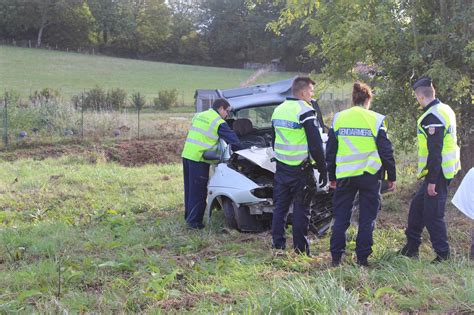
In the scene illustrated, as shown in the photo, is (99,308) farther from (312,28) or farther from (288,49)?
(288,49)

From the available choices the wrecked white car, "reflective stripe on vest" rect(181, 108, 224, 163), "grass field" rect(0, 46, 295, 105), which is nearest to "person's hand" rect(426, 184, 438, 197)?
the wrecked white car

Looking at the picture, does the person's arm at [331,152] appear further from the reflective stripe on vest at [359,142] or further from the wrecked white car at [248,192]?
the wrecked white car at [248,192]

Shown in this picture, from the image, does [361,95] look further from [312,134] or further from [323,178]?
[323,178]

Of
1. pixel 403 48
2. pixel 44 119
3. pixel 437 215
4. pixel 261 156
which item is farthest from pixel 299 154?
pixel 44 119

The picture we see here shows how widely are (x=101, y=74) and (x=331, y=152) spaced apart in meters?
53.1

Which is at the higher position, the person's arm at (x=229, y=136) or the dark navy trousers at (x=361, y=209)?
the person's arm at (x=229, y=136)

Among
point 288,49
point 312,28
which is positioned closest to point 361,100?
point 312,28

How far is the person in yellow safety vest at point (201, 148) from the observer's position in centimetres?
712

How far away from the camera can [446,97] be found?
8367mm

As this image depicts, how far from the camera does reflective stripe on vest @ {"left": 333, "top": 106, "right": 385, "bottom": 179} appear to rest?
511 centimetres

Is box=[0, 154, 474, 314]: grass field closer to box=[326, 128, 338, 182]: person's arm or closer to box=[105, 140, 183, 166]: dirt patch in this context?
box=[326, 128, 338, 182]: person's arm

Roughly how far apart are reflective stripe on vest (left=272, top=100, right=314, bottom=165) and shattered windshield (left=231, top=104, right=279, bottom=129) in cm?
236

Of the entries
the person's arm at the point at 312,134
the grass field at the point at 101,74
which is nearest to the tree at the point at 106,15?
the grass field at the point at 101,74

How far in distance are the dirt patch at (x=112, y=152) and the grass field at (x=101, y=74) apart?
2028 cm
